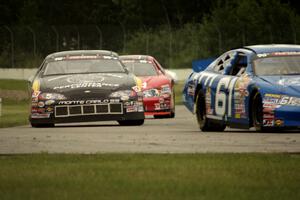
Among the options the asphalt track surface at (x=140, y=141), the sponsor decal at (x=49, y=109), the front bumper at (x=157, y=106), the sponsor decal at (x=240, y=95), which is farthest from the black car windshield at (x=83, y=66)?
the sponsor decal at (x=240, y=95)

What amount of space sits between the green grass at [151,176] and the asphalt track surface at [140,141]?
37.1 inches

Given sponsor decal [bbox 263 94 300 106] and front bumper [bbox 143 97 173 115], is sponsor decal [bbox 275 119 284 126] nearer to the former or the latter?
sponsor decal [bbox 263 94 300 106]

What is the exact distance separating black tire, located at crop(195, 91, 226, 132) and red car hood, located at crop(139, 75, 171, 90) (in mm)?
6171

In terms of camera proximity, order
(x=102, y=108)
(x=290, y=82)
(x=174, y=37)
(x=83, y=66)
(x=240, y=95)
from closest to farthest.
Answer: (x=290, y=82), (x=240, y=95), (x=102, y=108), (x=83, y=66), (x=174, y=37)

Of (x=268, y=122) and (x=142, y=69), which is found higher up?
(x=268, y=122)

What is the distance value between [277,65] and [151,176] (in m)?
6.77

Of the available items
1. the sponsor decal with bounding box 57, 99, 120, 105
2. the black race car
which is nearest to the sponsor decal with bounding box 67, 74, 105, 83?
the black race car

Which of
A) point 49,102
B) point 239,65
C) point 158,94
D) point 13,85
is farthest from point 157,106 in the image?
point 13,85

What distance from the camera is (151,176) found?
418 inches

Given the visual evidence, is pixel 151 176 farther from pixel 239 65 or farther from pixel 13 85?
pixel 13 85

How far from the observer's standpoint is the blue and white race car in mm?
16062

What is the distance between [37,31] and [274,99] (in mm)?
44128

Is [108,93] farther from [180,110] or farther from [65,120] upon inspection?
[180,110]

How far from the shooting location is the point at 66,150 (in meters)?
13.5
